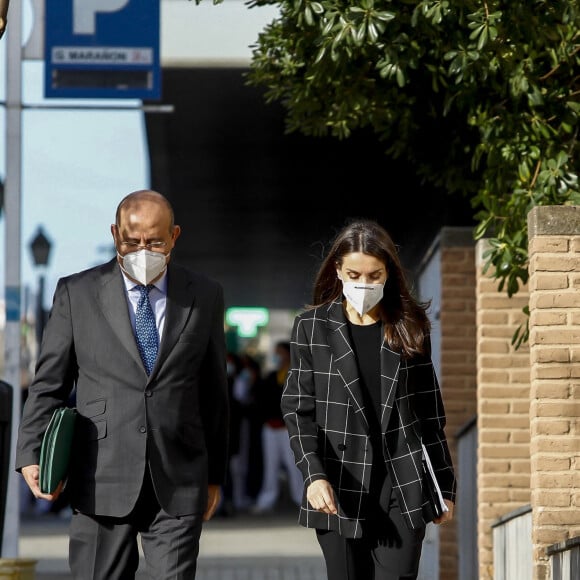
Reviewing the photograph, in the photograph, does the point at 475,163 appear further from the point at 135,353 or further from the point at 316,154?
the point at 316,154

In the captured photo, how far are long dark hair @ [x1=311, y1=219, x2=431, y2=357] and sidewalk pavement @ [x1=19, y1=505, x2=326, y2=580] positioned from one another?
648 centimetres

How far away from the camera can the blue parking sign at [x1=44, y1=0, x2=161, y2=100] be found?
1156 cm

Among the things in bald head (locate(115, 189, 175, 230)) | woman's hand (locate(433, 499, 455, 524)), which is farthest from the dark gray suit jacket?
woman's hand (locate(433, 499, 455, 524))

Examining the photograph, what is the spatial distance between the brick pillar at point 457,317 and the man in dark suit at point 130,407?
6.10m

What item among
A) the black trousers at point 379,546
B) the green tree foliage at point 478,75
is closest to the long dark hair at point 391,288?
the black trousers at point 379,546

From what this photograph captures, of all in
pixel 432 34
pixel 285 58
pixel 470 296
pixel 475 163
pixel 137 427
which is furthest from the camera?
pixel 470 296

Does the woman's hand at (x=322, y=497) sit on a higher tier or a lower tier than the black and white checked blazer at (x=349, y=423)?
lower

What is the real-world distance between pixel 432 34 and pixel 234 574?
589 cm

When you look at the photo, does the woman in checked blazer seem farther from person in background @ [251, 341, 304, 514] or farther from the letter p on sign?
person in background @ [251, 341, 304, 514]

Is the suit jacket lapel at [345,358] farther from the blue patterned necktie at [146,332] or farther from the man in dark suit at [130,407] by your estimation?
the blue patterned necktie at [146,332]

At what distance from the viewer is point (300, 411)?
5.49 m

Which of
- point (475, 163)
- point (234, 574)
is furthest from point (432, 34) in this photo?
point (234, 574)

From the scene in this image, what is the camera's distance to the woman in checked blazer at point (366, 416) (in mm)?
5363

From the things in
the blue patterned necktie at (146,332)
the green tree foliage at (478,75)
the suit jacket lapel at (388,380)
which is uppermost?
the green tree foliage at (478,75)
